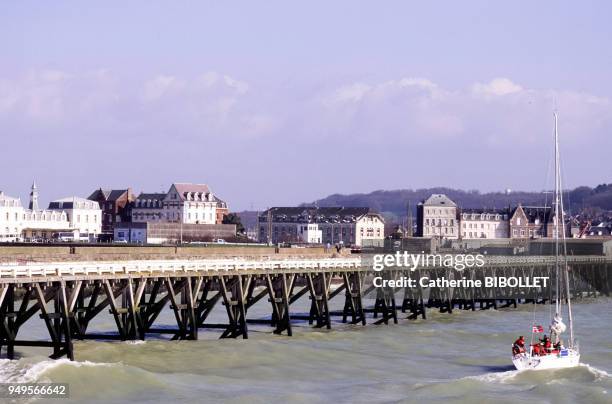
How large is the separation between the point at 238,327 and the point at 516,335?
54.3ft

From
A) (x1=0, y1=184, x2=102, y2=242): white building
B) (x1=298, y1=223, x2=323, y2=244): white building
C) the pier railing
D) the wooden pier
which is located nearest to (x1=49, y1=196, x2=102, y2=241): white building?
(x1=0, y1=184, x2=102, y2=242): white building

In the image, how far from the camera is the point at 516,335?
6328cm

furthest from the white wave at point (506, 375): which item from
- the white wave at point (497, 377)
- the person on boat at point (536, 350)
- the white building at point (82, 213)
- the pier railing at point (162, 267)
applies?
the white building at point (82, 213)

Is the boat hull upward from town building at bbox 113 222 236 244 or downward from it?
downward

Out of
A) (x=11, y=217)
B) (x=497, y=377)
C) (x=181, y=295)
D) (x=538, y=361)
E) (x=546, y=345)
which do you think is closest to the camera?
(x=497, y=377)

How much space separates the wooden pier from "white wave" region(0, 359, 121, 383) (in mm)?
1098

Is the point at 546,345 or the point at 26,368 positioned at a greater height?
the point at 546,345

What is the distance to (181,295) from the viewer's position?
52281mm

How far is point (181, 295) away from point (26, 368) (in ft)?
42.2

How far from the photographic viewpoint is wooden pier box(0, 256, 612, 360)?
4284 cm

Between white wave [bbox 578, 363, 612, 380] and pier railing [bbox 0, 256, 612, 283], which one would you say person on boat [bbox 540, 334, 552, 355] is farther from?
pier railing [bbox 0, 256, 612, 283]

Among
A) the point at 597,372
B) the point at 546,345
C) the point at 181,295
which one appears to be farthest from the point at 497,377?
the point at 181,295

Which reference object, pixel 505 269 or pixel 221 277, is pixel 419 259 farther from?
pixel 221 277

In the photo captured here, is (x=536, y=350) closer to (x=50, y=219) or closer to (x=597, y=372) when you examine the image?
(x=597, y=372)
